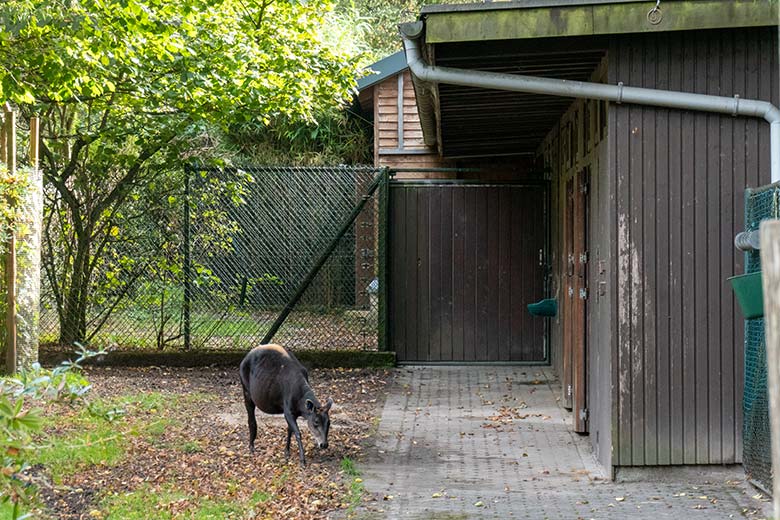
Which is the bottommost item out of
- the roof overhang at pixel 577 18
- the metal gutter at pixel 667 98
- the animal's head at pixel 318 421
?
the animal's head at pixel 318 421

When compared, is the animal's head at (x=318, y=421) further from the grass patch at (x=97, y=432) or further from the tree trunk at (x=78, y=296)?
the tree trunk at (x=78, y=296)

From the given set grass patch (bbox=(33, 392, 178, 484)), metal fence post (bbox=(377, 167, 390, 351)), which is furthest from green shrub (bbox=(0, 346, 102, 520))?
metal fence post (bbox=(377, 167, 390, 351))

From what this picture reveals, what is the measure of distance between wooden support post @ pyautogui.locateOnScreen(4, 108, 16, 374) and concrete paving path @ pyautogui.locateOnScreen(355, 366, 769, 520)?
404cm

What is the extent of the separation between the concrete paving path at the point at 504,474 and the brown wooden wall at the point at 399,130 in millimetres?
7132

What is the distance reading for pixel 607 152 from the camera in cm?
745

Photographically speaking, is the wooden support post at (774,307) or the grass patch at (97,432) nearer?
the wooden support post at (774,307)

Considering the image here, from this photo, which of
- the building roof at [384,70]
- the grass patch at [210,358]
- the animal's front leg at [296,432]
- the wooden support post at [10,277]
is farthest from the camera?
the building roof at [384,70]

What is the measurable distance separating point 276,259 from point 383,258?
4.69ft

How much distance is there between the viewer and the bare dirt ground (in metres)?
6.75

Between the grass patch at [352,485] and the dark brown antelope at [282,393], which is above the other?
the dark brown antelope at [282,393]

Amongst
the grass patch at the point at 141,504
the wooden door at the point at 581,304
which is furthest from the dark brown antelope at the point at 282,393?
the wooden door at the point at 581,304

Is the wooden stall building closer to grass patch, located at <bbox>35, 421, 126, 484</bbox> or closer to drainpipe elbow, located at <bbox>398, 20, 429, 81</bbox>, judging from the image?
drainpipe elbow, located at <bbox>398, 20, 429, 81</bbox>

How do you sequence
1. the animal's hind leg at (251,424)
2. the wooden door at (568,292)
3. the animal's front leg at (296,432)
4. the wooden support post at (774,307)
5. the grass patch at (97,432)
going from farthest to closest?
the wooden door at (568,292) < the animal's hind leg at (251,424) < the animal's front leg at (296,432) < the grass patch at (97,432) < the wooden support post at (774,307)

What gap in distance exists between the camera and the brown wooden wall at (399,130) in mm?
18188
